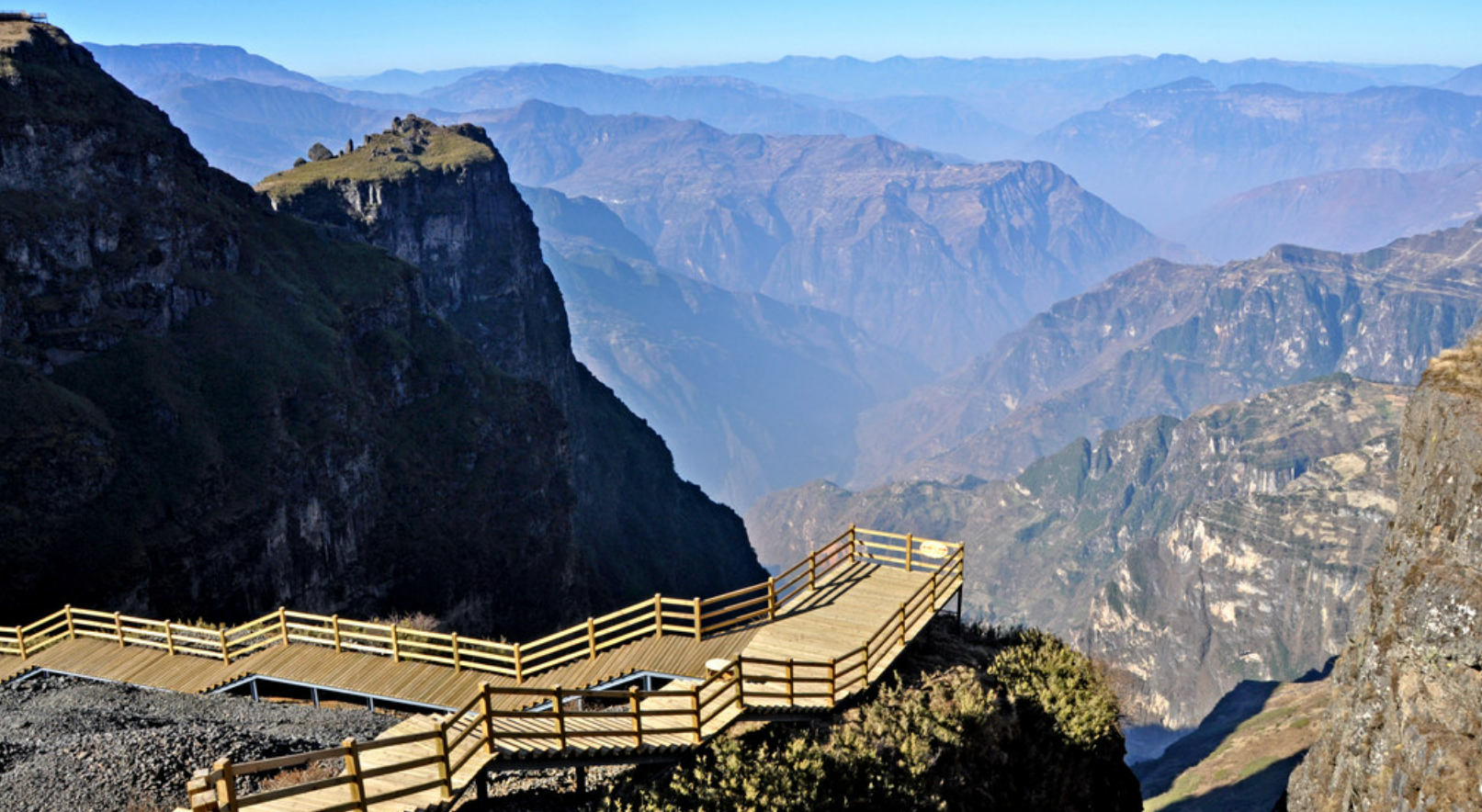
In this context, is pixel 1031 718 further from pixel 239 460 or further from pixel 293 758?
pixel 239 460

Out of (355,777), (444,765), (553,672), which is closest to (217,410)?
(553,672)

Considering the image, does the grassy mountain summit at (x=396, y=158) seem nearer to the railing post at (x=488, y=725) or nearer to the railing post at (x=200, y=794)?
the railing post at (x=488, y=725)

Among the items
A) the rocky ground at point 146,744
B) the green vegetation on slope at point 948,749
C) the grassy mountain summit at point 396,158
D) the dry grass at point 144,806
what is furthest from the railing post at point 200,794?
the grassy mountain summit at point 396,158

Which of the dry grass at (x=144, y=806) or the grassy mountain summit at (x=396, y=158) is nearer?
the dry grass at (x=144, y=806)

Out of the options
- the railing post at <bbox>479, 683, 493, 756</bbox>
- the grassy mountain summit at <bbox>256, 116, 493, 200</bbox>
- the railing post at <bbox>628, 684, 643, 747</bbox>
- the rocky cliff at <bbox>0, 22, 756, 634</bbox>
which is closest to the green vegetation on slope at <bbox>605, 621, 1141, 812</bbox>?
the railing post at <bbox>628, 684, 643, 747</bbox>

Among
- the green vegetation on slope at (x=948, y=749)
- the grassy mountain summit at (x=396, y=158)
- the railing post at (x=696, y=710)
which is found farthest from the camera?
the grassy mountain summit at (x=396, y=158)

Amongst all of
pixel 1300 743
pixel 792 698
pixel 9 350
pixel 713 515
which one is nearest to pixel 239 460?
pixel 9 350
